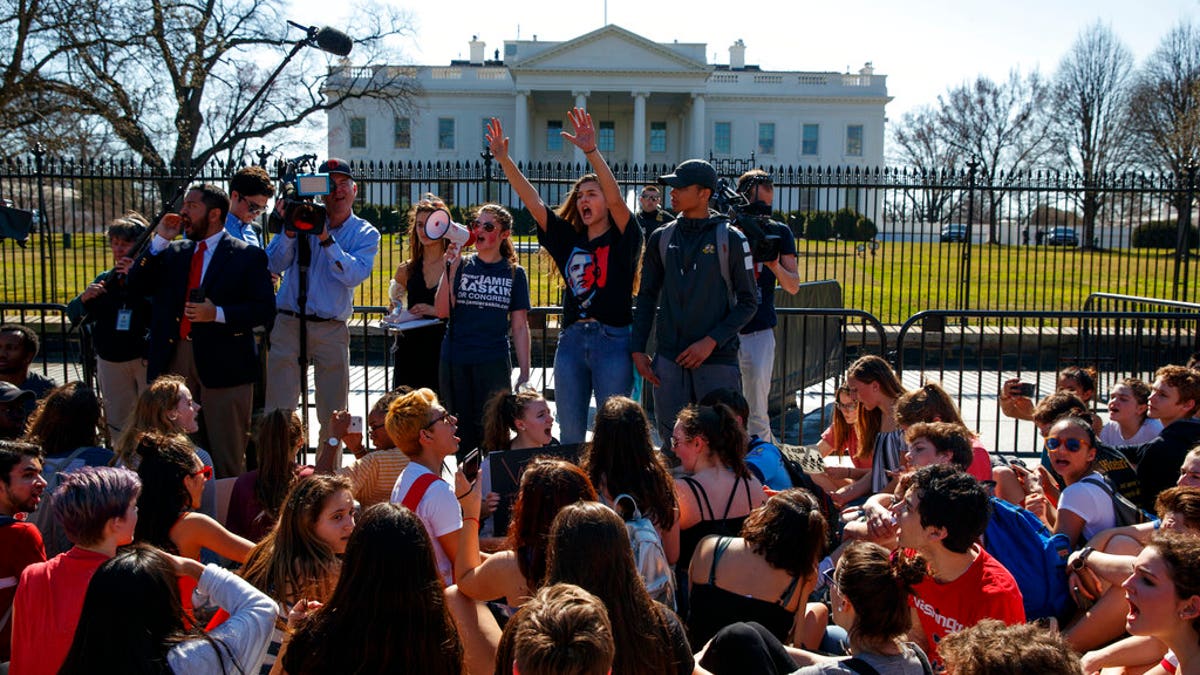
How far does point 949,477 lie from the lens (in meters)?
3.55

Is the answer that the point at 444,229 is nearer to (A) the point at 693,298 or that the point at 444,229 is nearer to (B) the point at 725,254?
(A) the point at 693,298

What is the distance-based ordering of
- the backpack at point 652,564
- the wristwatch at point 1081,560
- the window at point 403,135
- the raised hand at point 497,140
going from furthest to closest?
the window at point 403,135 < the raised hand at point 497,140 < the wristwatch at point 1081,560 < the backpack at point 652,564

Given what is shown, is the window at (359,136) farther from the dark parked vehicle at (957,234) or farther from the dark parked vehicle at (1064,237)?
the dark parked vehicle at (1064,237)

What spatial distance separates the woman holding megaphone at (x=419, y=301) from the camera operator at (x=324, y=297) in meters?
0.26

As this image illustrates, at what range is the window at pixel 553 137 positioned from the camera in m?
65.5

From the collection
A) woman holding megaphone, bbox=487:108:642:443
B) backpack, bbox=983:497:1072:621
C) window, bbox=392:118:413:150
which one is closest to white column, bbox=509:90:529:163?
window, bbox=392:118:413:150

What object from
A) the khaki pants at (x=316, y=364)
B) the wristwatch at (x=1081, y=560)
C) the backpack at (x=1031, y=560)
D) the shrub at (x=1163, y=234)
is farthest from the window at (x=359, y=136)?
the wristwatch at (x=1081, y=560)

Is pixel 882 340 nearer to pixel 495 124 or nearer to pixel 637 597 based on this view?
pixel 495 124

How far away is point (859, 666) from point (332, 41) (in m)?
5.46

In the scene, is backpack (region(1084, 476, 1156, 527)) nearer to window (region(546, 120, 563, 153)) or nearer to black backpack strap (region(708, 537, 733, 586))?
black backpack strap (region(708, 537, 733, 586))

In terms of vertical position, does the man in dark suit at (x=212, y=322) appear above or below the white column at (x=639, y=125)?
below

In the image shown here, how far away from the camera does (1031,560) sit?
400 centimetres

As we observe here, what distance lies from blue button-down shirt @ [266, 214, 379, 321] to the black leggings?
409cm

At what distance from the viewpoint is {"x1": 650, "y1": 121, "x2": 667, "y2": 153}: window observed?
228ft
